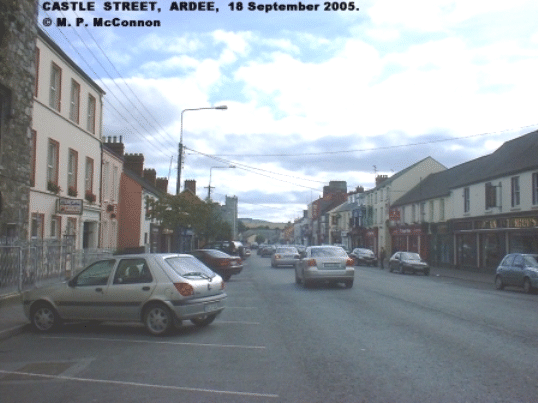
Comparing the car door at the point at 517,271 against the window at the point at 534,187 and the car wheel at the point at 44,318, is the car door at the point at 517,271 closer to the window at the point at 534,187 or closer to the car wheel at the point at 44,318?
the window at the point at 534,187

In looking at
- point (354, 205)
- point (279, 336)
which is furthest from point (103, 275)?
point (354, 205)

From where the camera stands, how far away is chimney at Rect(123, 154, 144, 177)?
133 ft

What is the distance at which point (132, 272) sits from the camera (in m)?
11.3

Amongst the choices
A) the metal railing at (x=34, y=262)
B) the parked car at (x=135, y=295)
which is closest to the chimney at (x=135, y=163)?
the metal railing at (x=34, y=262)

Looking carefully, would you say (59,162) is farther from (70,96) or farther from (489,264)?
(489,264)

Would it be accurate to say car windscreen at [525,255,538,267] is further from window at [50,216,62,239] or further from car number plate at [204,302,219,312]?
window at [50,216,62,239]

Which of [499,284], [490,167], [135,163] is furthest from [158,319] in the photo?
[490,167]

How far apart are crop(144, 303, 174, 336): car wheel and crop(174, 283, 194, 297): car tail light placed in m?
0.41

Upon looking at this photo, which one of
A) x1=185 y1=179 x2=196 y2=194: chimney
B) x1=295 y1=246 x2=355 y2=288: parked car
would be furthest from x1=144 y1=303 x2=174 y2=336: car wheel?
x1=185 y1=179 x2=196 y2=194: chimney

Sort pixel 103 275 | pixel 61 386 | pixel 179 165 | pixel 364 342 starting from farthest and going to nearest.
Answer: pixel 179 165, pixel 103 275, pixel 364 342, pixel 61 386

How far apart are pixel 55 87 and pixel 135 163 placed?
57.1 ft

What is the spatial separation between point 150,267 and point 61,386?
404 centimetres

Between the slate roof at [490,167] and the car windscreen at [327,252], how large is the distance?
15.8 meters

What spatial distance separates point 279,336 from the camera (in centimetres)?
1076
